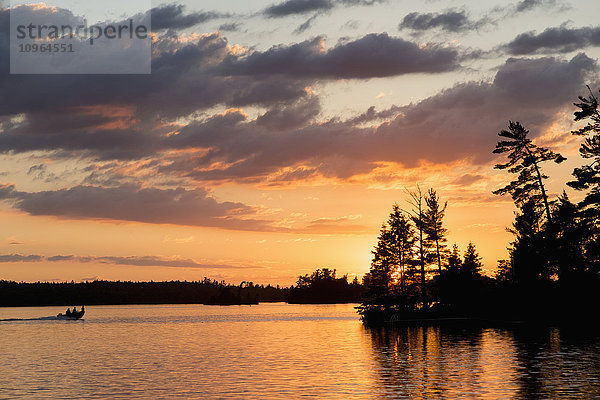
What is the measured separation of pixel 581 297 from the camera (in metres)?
82.7

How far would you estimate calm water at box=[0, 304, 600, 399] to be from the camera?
39.2m

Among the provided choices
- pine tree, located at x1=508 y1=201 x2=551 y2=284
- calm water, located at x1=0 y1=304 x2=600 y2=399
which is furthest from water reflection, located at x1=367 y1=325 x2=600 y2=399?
pine tree, located at x1=508 y1=201 x2=551 y2=284

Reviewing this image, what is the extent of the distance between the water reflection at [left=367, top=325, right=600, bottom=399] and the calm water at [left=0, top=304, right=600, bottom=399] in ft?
0.22

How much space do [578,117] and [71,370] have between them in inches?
2441

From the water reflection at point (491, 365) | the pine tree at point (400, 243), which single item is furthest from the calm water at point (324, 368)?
the pine tree at point (400, 243)

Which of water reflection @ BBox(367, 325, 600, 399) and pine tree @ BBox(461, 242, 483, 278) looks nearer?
water reflection @ BBox(367, 325, 600, 399)

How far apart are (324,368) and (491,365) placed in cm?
1200

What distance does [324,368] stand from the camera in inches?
2045

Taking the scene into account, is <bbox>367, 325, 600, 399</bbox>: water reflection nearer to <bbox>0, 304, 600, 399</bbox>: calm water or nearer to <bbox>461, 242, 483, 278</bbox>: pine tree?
<bbox>0, 304, 600, 399</bbox>: calm water

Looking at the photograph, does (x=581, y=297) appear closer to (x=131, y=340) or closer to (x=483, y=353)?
(x=483, y=353)

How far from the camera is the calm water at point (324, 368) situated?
39.2 metres

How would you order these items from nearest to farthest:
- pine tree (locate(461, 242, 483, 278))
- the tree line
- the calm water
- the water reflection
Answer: the water reflection, the calm water, the tree line, pine tree (locate(461, 242, 483, 278))

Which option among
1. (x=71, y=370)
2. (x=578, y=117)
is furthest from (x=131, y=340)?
(x=578, y=117)

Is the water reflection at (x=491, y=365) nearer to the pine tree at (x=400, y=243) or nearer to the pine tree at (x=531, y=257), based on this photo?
the pine tree at (x=531, y=257)
